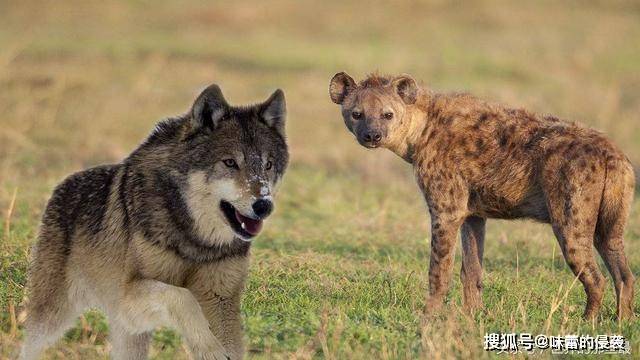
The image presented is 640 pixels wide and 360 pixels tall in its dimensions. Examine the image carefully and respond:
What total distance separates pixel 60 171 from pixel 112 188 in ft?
21.6

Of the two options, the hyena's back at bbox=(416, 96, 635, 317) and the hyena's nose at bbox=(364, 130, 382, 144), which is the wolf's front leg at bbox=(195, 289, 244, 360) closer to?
the hyena's back at bbox=(416, 96, 635, 317)

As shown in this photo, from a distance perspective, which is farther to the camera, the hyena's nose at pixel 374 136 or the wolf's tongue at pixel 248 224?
the hyena's nose at pixel 374 136

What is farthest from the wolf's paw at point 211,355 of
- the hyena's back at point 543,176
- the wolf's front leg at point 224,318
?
the hyena's back at point 543,176

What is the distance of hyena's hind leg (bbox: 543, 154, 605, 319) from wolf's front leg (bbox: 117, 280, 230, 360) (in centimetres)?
254

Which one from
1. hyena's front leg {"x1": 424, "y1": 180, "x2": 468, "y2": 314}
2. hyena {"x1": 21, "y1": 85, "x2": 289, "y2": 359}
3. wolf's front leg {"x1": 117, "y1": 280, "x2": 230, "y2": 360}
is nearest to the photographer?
wolf's front leg {"x1": 117, "y1": 280, "x2": 230, "y2": 360}

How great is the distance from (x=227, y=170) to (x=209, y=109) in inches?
15.8

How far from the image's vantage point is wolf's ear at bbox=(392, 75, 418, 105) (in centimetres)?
837

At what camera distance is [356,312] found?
7.27m

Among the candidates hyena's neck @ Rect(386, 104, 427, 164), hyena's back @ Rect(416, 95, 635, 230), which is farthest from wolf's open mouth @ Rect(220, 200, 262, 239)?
hyena's neck @ Rect(386, 104, 427, 164)

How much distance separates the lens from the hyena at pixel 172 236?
596cm

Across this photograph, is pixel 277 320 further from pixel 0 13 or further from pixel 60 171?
pixel 0 13

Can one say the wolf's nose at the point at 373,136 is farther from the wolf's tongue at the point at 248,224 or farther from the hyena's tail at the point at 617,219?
the wolf's tongue at the point at 248,224

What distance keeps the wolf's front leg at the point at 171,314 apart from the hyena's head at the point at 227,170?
1.32 ft

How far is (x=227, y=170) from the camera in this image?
6.05 m
